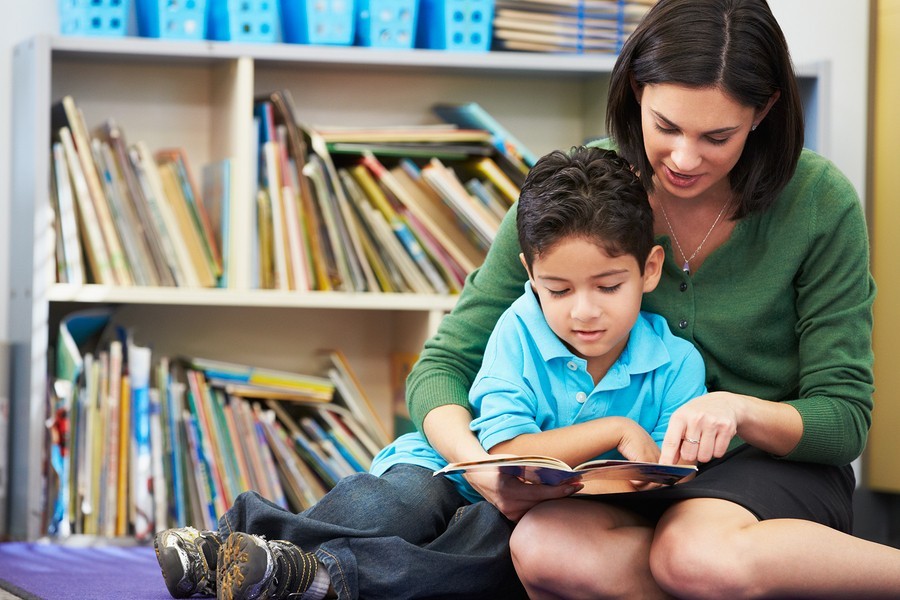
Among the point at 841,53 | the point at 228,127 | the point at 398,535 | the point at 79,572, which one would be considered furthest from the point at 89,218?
the point at 841,53

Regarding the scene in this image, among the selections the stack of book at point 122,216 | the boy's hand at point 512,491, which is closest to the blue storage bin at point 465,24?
the stack of book at point 122,216

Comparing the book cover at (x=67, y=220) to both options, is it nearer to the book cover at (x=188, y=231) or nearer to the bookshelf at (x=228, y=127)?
the bookshelf at (x=228, y=127)

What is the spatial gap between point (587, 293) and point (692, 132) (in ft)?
0.69

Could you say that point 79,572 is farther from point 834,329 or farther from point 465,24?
point 465,24

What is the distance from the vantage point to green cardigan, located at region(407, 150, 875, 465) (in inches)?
53.1

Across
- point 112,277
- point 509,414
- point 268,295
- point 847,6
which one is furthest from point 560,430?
point 847,6

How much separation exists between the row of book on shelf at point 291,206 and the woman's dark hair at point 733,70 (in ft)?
2.76

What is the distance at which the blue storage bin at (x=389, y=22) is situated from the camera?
2184 mm

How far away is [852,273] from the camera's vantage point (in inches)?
54.0

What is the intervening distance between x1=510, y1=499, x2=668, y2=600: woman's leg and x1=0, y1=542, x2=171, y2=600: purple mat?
42 centimetres

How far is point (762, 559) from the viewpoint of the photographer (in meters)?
1.15

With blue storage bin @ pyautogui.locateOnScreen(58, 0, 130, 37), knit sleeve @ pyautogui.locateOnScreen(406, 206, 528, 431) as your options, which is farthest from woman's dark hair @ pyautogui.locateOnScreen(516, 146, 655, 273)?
Result: blue storage bin @ pyautogui.locateOnScreen(58, 0, 130, 37)

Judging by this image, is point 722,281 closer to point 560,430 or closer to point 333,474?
point 560,430

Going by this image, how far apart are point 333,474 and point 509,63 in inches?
33.3
